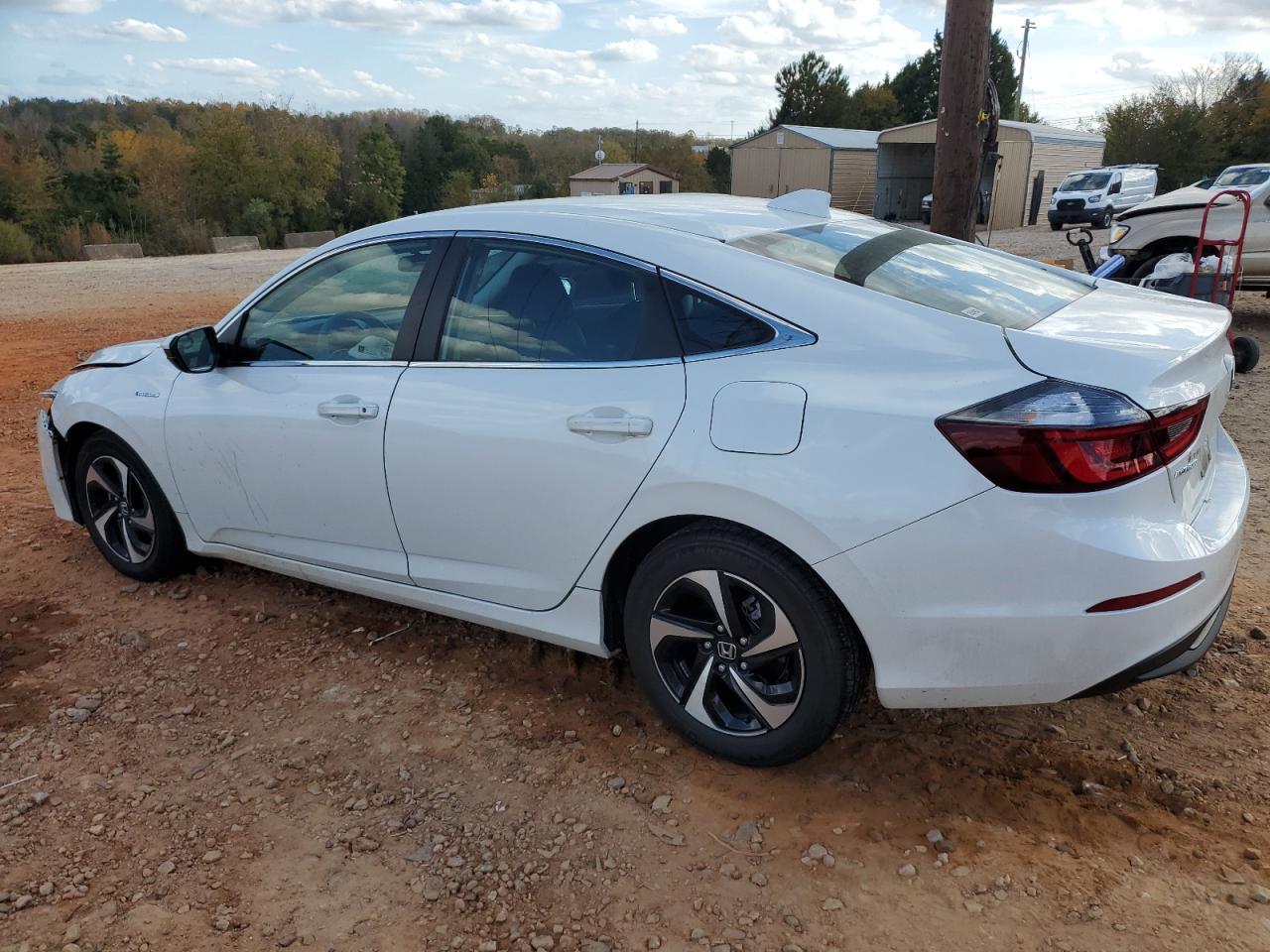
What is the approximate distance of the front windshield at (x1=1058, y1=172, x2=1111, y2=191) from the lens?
3023cm

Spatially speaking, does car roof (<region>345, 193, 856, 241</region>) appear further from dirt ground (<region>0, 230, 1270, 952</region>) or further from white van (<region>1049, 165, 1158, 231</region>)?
white van (<region>1049, 165, 1158, 231</region>)

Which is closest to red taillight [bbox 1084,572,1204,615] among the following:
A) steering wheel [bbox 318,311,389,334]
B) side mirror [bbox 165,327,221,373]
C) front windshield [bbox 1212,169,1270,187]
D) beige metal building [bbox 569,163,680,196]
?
steering wheel [bbox 318,311,389,334]

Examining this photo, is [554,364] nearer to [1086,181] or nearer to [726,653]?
[726,653]

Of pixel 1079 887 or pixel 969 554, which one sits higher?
pixel 969 554

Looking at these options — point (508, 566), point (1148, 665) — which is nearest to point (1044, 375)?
point (1148, 665)

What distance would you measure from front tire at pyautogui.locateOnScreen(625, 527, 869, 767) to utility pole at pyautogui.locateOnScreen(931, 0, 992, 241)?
422 centimetres

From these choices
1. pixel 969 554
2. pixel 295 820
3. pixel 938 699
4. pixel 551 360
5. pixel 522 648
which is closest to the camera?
pixel 969 554

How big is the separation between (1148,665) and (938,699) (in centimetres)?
51

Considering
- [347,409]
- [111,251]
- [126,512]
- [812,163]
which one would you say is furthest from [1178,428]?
[812,163]

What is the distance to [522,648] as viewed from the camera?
378 cm

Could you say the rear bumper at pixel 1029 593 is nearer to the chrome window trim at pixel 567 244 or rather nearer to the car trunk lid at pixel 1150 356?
the car trunk lid at pixel 1150 356

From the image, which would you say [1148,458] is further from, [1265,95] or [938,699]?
[1265,95]

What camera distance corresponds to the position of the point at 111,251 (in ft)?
88.6

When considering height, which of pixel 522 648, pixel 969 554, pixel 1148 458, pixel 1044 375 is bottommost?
pixel 522 648
